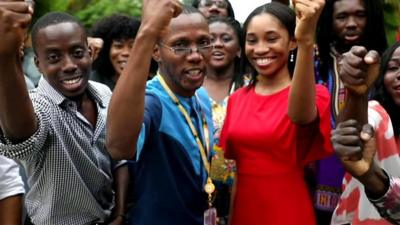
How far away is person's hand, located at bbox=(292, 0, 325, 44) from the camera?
373 cm

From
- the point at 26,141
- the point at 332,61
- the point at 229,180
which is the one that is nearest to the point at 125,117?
the point at 26,141

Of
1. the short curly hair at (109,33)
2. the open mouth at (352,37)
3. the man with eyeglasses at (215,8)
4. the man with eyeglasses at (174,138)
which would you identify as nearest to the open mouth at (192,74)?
the man with eyeglasses at (174,138)

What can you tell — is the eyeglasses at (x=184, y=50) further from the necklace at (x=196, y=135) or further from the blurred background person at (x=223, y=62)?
the blurred background person at (x=223, y=62)

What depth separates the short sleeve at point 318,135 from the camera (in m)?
4.15

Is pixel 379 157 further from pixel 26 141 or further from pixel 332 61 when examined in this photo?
pixel 26 141

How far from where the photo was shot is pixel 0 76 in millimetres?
3410

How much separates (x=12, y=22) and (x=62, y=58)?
1224 mm

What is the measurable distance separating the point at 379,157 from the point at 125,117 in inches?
50.4

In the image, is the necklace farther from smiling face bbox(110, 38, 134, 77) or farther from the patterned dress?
smiling face bbox(110, 38, 134, 77)

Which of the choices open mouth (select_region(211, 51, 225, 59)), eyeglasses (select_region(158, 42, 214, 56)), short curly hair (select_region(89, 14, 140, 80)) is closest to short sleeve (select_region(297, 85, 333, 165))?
eyeglasses (select_region(158, 42, 214, 56))

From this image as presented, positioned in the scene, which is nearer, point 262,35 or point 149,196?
point 149,196

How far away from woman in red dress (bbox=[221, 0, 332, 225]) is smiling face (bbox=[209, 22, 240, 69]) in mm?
1599

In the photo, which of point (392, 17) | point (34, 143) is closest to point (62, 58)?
point (34, 143)

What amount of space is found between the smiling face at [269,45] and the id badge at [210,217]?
783 mm
